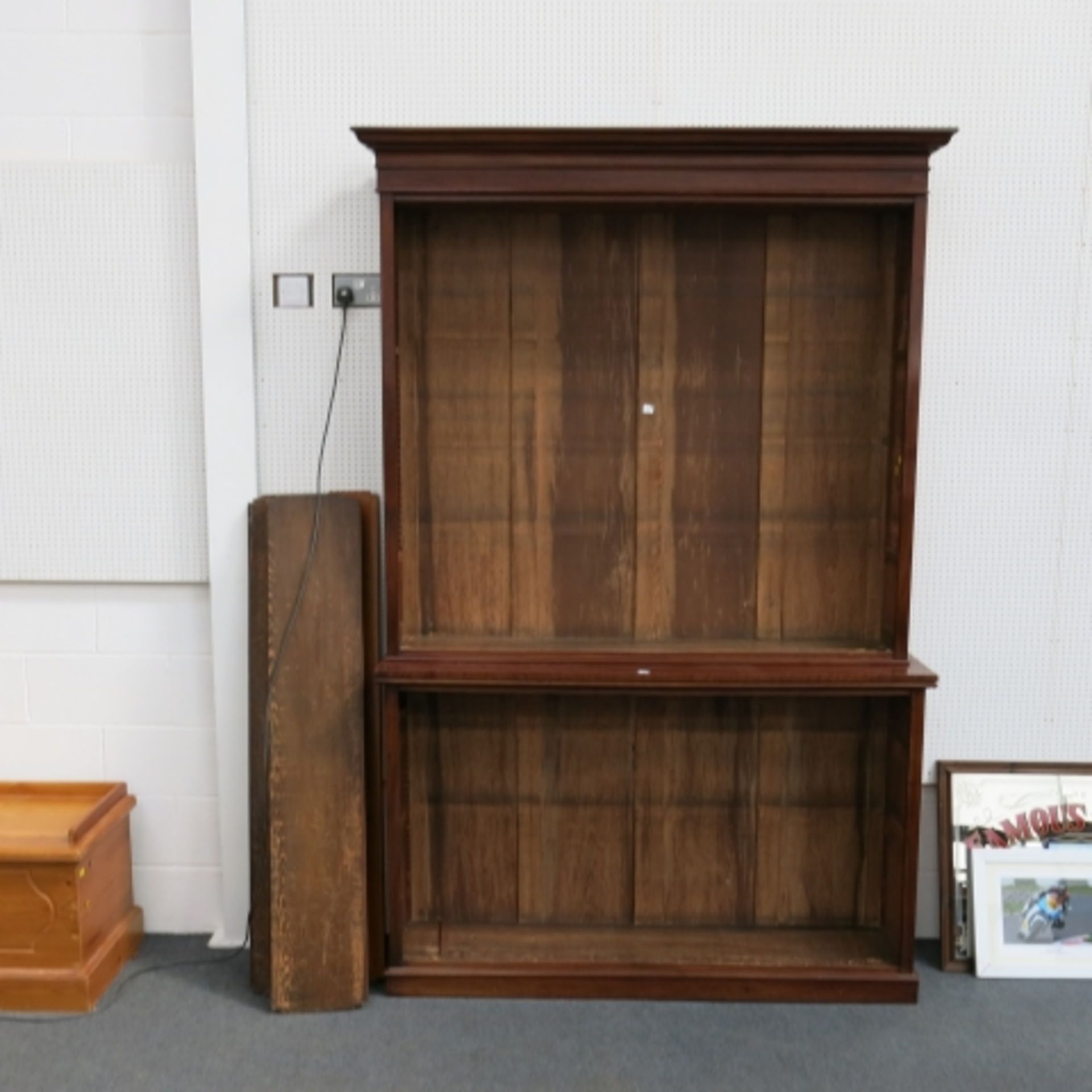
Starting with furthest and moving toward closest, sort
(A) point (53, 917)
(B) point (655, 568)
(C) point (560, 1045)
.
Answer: (B) point (655, 568) → (A) point (53, 917) → (C) point (560, 1045)

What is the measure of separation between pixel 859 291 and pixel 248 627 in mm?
1597

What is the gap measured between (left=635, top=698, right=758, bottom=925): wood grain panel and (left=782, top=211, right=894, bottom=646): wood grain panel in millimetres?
300

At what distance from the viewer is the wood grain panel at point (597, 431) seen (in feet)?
7.68

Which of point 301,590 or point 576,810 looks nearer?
point 301,590

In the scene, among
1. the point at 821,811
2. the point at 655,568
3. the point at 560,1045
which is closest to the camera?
the point at 560,1045

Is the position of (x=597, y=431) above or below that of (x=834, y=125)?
below

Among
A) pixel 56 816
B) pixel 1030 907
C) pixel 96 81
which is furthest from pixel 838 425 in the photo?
pixel 56 816

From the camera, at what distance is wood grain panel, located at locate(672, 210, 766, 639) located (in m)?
2.33

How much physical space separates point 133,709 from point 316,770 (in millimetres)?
569

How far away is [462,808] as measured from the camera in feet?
8.31

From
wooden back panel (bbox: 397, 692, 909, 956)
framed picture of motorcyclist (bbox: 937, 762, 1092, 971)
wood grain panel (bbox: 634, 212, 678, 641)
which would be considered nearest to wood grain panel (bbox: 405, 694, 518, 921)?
wooden back panel (bbox: 397, 692, 909, 956)

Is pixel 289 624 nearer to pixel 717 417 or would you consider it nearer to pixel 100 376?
pixel 100 376

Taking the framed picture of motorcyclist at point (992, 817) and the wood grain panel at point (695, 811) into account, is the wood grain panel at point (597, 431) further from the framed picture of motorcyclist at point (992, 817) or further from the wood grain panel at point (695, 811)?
the framed picture of motorcyclist at point (992, 817)

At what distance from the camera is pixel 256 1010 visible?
2318 mm
